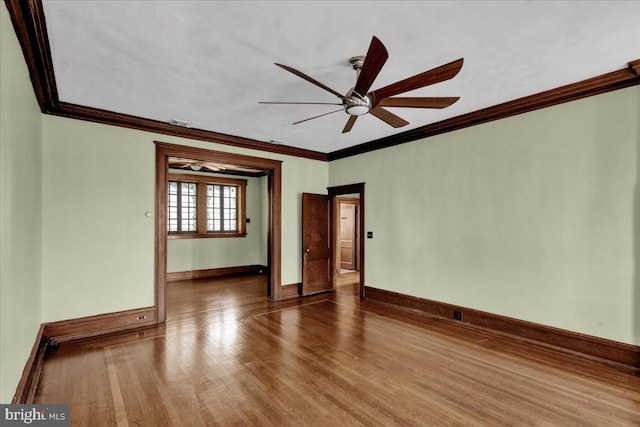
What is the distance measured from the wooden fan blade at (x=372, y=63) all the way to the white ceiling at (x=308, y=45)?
0.36 metres

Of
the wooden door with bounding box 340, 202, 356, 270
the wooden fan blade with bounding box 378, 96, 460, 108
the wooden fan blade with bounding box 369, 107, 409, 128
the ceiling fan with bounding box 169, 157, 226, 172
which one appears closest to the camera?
the wooden fan blade with bounding box 378, 96, 460, 108

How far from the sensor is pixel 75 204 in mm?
3898

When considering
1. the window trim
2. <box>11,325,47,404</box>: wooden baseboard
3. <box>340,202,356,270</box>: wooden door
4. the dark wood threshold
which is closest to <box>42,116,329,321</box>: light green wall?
<box>11,325,47,404</box>: wooden baseboard

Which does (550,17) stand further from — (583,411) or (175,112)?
(175,112)

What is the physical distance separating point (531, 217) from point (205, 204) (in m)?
7.00

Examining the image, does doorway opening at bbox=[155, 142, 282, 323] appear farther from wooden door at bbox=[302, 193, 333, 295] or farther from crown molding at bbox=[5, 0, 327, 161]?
wooden door at bbox=[302, 193, 333, 295]

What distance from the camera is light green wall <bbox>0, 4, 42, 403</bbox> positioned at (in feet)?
6.04

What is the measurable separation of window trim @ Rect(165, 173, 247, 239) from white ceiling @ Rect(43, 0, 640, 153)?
401cm

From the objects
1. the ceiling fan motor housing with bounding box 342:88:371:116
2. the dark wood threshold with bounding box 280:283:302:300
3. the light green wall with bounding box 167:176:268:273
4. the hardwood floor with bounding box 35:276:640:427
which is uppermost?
the ceiling fan motor housing with bounding box 342:88:371:116

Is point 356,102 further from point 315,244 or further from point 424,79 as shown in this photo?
point 315,244

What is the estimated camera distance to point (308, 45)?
256cm

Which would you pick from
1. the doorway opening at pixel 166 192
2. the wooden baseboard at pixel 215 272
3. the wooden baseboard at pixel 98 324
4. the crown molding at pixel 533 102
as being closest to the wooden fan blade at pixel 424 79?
the crown molding at pixel 533 102

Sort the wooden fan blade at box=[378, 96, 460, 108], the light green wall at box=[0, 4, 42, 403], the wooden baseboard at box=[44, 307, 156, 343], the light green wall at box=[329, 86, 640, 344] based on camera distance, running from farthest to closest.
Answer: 1. the wooden baseboard at box=[44, 307, 156, 343]
2. the light green wall at box=[329, 86, 640, 344]
3. the wooden fan blade at box=[378, 96, 460, 108]
4. the light green wall at box=[0, 4, 42, 403]

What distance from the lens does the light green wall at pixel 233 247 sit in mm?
7660
